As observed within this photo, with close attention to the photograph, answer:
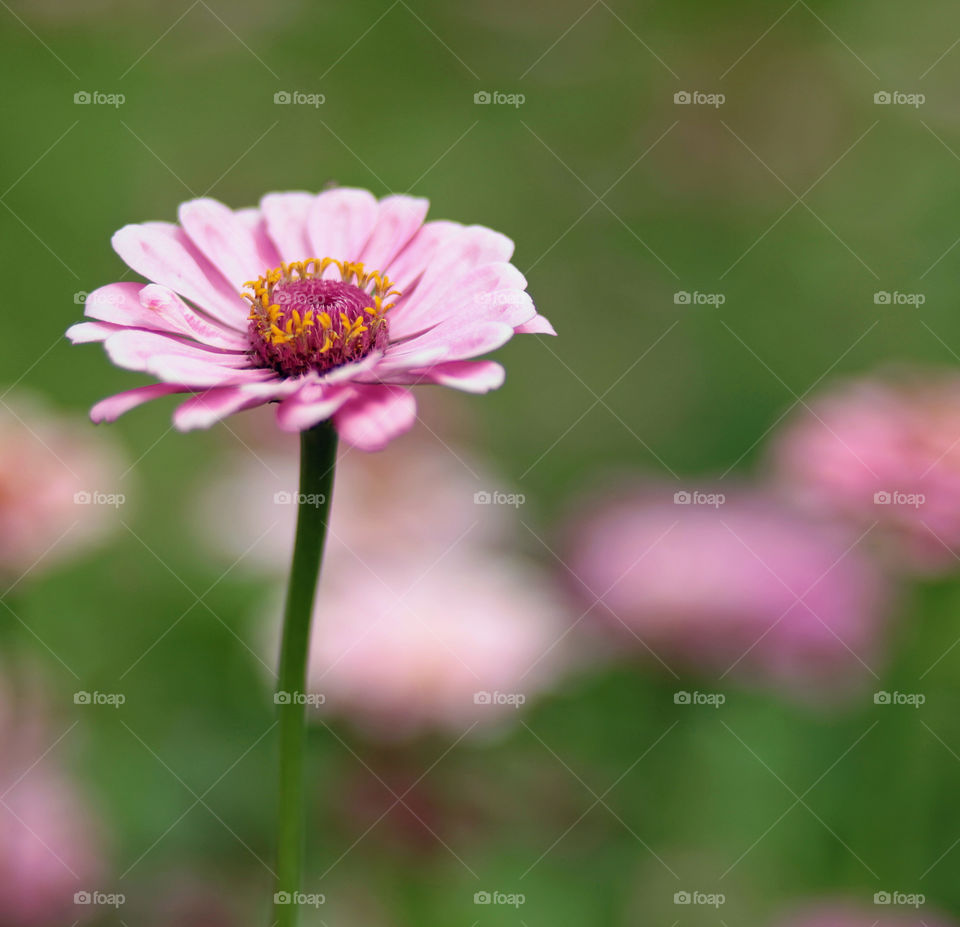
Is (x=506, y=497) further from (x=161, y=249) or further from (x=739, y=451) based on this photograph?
(x=161, y=249)

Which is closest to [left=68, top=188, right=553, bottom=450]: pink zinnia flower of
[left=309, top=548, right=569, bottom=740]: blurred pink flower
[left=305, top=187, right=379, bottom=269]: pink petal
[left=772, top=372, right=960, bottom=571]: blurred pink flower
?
[left=305, top=187, right=379, bottom=269]: pink petal

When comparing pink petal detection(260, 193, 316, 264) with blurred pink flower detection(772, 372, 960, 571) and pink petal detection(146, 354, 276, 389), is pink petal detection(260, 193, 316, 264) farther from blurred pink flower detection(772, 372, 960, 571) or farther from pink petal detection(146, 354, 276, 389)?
blurred pink flower detection(772, 372, 960, 571)

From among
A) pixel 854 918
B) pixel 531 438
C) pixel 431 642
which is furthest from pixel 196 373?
pixel 531 438

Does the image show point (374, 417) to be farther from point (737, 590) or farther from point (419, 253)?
point (737, 590)

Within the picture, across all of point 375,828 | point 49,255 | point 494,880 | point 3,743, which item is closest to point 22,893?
point 3,743

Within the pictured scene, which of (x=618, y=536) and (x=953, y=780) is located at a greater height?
(x=618, y=536)

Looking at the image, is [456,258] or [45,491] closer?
[456,258]
